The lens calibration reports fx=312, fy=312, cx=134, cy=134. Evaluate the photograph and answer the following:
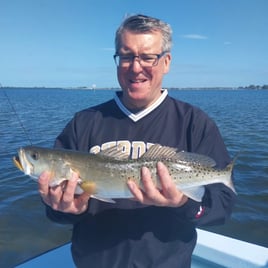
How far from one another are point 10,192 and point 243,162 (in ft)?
35.3

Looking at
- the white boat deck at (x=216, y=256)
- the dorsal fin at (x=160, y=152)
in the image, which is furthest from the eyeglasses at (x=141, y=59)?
the white boat deck at (x=216, y=256)

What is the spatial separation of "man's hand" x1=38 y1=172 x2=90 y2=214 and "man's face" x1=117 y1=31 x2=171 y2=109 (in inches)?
42.9

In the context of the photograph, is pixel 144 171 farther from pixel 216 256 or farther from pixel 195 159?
pixel 216 256

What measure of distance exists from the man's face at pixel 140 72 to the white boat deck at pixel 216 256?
A: 294 centimetres

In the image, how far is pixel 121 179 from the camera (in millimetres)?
3352

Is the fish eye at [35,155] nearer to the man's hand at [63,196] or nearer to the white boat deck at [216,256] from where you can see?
the man's hand at [63,196]

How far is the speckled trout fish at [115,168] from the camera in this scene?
128 inches

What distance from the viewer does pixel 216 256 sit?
502 cm

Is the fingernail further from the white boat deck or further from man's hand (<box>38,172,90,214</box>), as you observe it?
the white boat deck

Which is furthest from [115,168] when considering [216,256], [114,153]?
[216,256]

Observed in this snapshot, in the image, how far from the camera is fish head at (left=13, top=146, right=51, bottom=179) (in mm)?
3434

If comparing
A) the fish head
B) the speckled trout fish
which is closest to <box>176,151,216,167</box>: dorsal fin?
the speckled trout fish

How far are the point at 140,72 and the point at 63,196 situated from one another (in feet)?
4.94

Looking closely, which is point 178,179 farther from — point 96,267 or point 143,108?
point 96,267
